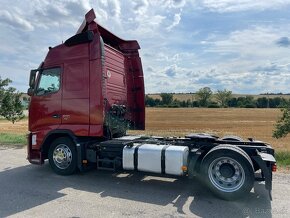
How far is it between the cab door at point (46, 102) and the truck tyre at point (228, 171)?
3.89 meters

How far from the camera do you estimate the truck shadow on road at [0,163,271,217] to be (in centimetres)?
519

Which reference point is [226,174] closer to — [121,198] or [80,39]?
[121,198]

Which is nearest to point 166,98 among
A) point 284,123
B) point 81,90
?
point 284,123

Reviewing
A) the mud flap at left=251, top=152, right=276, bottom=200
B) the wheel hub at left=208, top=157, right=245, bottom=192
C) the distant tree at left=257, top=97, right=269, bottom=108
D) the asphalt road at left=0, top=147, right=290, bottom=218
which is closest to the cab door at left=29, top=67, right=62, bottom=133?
the asphalt road at left=0, top=147, right=290, bottom=218

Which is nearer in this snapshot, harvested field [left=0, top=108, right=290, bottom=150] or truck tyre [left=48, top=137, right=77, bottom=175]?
truck tyre [left=48, top=137, right=77, bottom=175]

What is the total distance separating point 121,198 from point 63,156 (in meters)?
2.38

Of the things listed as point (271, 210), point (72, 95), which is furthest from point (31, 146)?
point (271, 210)

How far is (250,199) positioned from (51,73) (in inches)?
214

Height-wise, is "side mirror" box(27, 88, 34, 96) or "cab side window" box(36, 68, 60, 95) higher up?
"cab side window" box(36, 68, 60, 95)

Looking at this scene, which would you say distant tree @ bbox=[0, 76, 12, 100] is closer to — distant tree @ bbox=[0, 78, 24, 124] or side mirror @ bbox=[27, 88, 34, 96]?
distant tree @ bbox=[0, 78, 24, 124]

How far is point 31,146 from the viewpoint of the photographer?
7.88 meters

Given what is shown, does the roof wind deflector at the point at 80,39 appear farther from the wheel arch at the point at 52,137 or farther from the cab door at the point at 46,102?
the wheel arch at the point at 52,137

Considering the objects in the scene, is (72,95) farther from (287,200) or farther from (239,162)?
(287,200)

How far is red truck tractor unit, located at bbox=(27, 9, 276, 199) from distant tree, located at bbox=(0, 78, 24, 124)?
9504 millimetres
